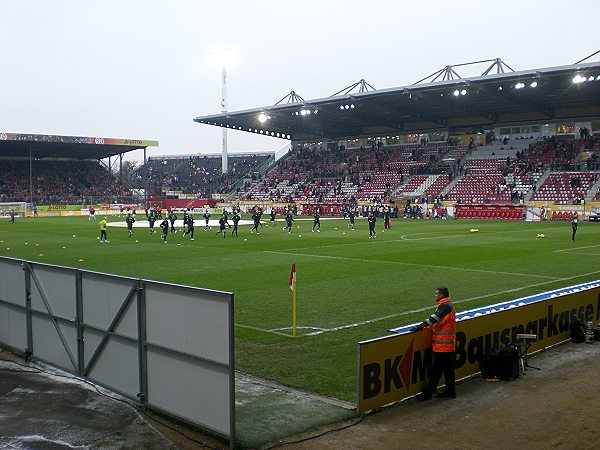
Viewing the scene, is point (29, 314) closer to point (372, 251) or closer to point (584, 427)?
point (584, 427)

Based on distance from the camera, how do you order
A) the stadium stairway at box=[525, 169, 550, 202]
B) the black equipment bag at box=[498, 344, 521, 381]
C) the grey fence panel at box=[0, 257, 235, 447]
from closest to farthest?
1. the grey fence panel at box=[0, 257, 235, 447]
2. the black equipment bag at box=[498, 344, 521, 381]
3. the stadium stairway at box=[525, 169, 550, 202]

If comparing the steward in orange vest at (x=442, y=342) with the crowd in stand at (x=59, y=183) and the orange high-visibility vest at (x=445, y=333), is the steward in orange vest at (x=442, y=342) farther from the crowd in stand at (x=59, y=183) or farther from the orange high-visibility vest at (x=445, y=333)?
the crowd in stand at (x=59, y=183)

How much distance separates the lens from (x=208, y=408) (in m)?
7.41

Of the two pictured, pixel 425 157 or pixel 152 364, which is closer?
pixel 152 364

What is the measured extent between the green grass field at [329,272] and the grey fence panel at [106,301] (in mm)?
2403

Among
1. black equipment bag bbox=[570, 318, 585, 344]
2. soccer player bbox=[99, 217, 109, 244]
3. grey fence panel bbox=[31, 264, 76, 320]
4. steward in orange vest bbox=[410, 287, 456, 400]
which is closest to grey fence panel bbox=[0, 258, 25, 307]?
grey fence panel bbox=[31, 264, 76, 320]

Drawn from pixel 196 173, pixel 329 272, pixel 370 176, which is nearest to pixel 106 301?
pixel 329 272

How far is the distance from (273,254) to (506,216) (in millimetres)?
36496

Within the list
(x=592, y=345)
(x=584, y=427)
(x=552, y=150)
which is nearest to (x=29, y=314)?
(x=584, y=427)

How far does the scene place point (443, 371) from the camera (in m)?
8.78

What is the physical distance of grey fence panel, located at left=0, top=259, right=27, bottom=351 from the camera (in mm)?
11180

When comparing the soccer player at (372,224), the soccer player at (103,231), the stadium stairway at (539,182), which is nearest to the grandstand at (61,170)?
the soccer player at (103,231)

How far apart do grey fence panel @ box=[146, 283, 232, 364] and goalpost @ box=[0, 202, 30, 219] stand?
221 ft

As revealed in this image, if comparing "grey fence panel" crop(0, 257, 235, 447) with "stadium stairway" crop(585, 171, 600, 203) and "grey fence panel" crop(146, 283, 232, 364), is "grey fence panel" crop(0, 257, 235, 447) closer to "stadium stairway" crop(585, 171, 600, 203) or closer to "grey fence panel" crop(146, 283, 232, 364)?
"grey fence panel" crop(146, 283, 232, 364)
